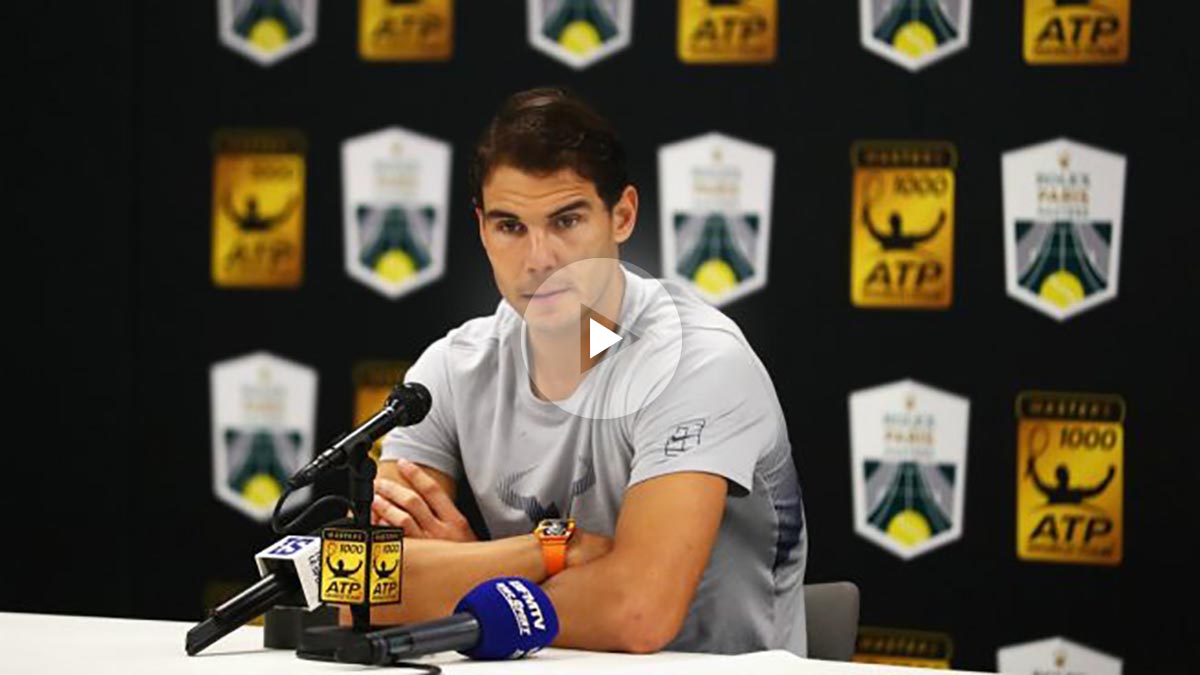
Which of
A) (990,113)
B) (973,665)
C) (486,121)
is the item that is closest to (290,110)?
(486,121)

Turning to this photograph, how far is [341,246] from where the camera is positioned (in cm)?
383

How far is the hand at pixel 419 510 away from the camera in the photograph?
8.35ft

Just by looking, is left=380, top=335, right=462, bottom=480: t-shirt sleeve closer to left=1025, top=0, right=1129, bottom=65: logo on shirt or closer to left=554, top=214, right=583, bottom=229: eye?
left=554, top=214, right=583, bottom=229: eye

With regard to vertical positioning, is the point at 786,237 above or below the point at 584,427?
above

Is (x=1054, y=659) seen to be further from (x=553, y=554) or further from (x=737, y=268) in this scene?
(x=553, y=554)

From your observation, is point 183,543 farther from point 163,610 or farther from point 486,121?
→ point 486,121

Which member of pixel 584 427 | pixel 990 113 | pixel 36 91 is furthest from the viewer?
pixel 36 91

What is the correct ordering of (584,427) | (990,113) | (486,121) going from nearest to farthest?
(584,427)
(990,113)
(486,121)

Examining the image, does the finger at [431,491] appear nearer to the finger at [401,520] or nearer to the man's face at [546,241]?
the finger at [401,520]

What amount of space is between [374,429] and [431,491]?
0.62m

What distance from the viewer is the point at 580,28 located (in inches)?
144

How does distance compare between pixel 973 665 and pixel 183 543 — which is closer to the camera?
pixel 973 665

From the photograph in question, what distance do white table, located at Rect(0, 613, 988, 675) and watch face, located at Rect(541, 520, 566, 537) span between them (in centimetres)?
21

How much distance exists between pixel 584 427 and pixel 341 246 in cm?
140
